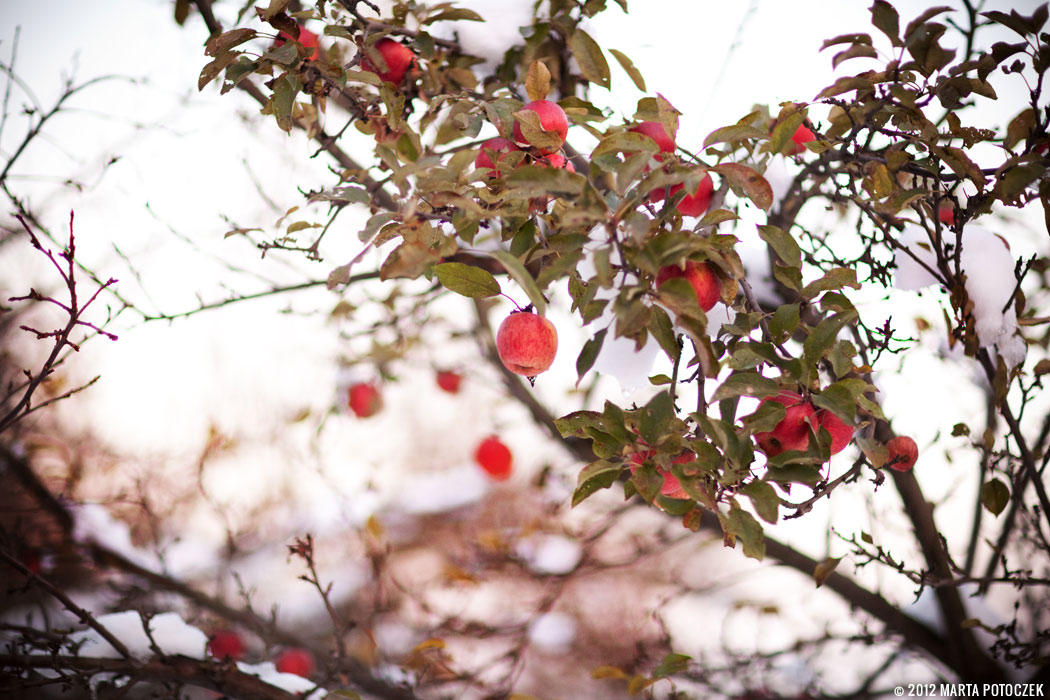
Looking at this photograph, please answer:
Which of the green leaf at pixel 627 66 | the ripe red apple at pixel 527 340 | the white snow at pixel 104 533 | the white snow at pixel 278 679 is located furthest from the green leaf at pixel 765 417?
the white snow at pixel 104 533

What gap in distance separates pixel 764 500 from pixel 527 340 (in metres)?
0.26

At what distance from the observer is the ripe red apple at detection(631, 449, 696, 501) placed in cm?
55

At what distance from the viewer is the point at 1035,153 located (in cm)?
67

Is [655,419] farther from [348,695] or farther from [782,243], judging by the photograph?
[348,695]

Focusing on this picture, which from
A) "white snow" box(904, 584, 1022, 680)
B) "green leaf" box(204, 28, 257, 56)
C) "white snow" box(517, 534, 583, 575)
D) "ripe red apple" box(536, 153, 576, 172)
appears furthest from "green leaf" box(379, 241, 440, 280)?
"white snow" box(517, 534, 583, 575)

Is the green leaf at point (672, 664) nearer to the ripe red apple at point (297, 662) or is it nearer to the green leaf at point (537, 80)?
the green leaf at point (537, 80)

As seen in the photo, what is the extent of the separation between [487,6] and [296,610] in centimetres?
196

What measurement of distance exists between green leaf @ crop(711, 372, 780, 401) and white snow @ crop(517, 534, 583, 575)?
4.39ft

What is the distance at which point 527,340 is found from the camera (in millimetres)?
629

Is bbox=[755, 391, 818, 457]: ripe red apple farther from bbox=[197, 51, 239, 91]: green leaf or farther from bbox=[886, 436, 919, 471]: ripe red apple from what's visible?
bbox=[197, 51, 239, 91]: green leaf

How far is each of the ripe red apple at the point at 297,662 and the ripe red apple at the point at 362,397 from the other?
582 mm

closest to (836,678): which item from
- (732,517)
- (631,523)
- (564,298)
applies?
(631,523)

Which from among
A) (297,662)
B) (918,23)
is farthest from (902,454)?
(297,662)

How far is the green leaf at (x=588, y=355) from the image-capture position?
51 cm
